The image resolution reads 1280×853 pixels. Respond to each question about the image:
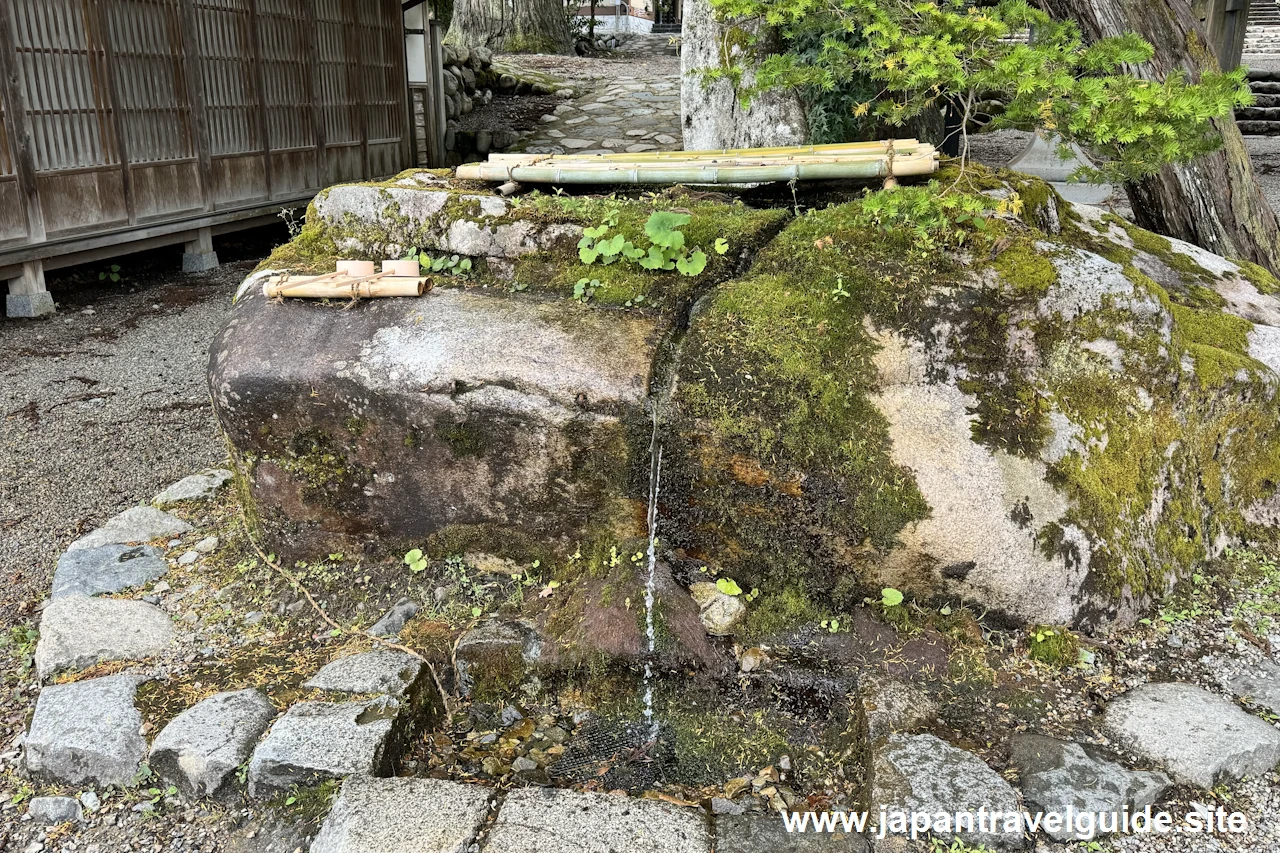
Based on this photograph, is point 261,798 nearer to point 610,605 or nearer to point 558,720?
point 558,720

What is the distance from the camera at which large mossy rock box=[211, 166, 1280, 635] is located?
3.16m

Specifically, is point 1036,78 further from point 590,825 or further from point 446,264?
point 590,825

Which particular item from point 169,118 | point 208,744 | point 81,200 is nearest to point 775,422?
point 208,744

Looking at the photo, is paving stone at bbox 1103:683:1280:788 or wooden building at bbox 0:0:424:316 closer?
paving stone at bbox 1103:683:1280:788

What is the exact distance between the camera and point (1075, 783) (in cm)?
256

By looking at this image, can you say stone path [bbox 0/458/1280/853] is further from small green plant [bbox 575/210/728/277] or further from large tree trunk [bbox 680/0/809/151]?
large tree trunk [bbox 680/0/809/151]

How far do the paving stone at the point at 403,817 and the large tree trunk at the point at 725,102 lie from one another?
14.9ft

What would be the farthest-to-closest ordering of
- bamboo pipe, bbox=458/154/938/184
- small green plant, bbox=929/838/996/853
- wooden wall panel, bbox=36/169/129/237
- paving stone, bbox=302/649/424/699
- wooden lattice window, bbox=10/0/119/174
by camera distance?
wooden wall panel, bbox=36/169/129/237 → wooden lattice window, bbox=10/0/119/174 → bamboo pipe, bbox=458/154/938/184 → paving stone, bbox=302/649/424/699 → small green plant, bbox=929/838/996/853

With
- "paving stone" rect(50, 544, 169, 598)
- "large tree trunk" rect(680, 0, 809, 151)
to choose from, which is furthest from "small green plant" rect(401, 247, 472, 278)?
"large tree trunk" rect(680, 0, 809, 151)

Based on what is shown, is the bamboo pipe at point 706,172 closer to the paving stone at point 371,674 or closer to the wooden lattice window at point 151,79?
the paving stone at point 371,674

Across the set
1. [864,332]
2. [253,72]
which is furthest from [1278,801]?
[253,72]

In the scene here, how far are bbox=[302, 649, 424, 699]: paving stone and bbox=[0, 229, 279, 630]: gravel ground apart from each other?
157 cm

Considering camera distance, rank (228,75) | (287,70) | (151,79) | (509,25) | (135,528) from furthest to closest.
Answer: (509,25) < (287,70) < (228,75) < (151,79) < (135,528)

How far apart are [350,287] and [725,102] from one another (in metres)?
3.43
